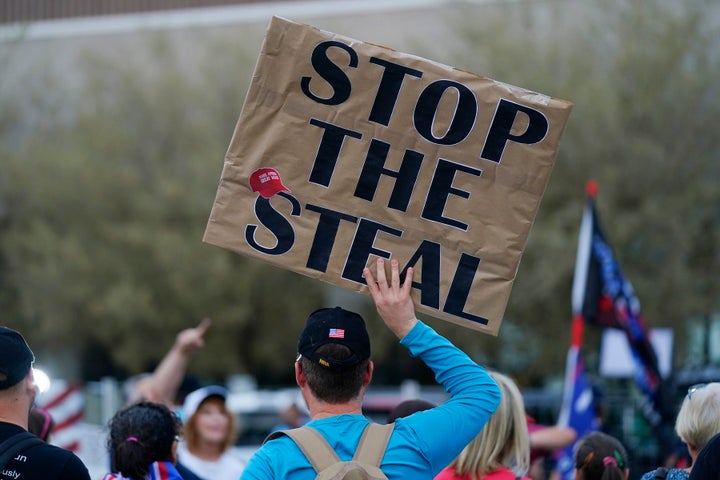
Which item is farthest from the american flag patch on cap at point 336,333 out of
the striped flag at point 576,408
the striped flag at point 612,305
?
the striped flag at point 612,305

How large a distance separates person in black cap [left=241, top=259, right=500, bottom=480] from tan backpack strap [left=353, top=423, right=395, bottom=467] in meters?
0.02

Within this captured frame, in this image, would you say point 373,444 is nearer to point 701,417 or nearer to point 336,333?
point 336,333

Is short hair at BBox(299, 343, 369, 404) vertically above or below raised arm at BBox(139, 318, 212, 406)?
above

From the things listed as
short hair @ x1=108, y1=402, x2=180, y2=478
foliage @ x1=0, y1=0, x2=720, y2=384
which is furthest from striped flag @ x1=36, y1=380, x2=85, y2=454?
foliage @ x1=0, y1=0, x2=720, y2=384

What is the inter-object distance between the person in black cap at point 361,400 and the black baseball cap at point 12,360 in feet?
2.79

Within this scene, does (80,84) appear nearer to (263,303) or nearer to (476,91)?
(263,303)

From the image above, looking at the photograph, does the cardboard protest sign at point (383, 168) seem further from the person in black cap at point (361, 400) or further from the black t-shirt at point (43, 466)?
the black t-shirt at point (43, 466)

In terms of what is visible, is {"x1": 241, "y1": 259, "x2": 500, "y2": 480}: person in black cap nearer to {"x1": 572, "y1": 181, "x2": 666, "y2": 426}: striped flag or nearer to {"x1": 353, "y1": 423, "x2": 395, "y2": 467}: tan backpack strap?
{"x1": 353, "y1": 423, "x2": 395, "y2": 467}: tan backpack strap

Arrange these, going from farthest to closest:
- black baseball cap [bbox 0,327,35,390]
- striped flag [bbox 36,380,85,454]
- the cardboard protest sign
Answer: striped flag [bbox 36,380,85,454] → the cardboard protest sign → black baseball cap [bbox 0,327,35,390]

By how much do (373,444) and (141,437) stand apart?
1.50 m

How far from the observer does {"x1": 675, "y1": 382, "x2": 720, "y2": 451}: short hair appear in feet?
14.1

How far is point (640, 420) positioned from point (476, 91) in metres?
10.0

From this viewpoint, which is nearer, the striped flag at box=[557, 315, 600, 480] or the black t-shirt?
the black t-shirt

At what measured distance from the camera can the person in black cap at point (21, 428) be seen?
340 centimetres
